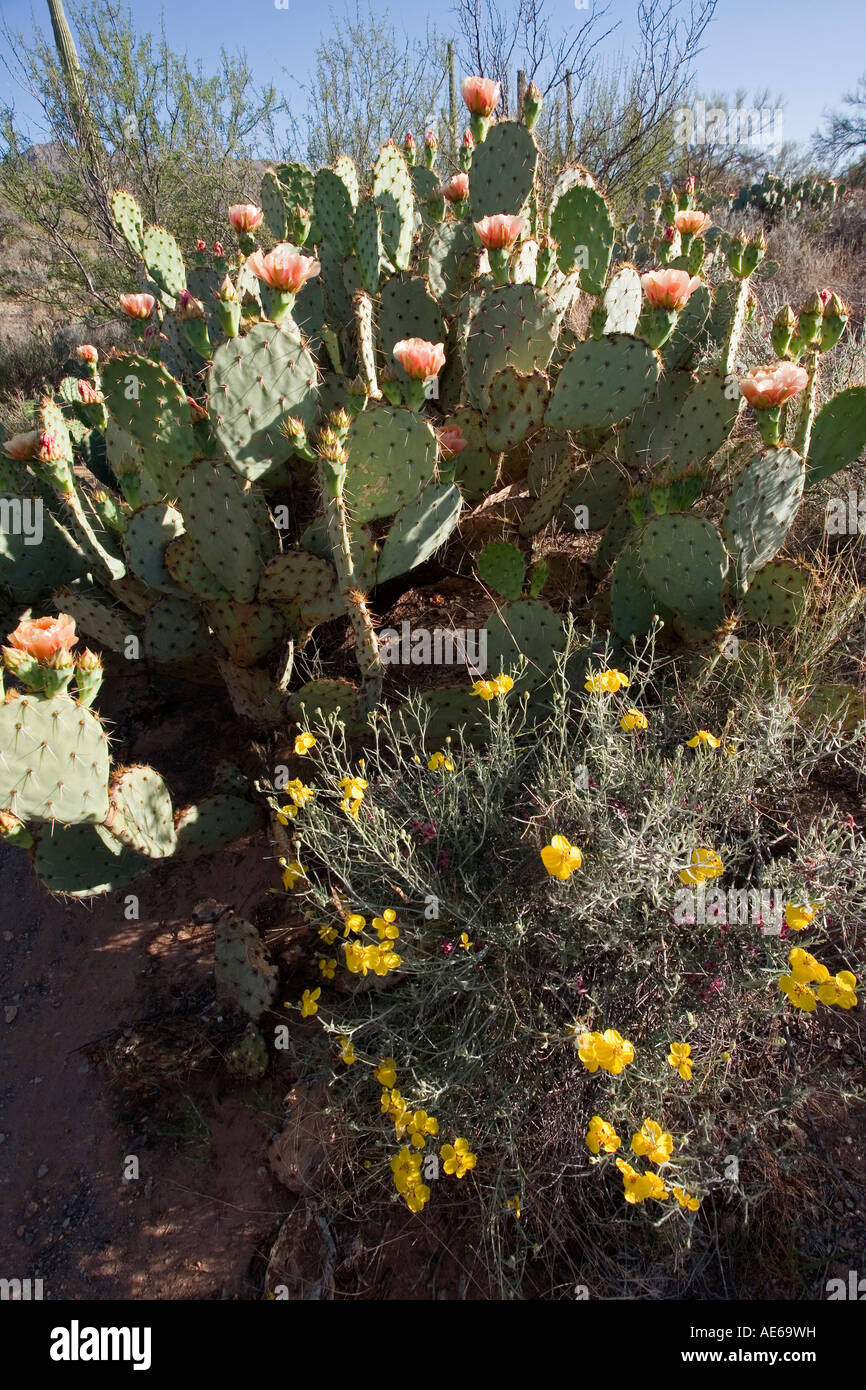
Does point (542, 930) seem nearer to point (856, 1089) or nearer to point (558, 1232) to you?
point (558, 1232)

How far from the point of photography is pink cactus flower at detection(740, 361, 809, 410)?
2174 mm

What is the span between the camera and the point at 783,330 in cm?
246

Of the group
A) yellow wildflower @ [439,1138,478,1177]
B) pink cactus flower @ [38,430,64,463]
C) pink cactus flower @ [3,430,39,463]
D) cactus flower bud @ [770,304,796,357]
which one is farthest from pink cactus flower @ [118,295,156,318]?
yellow wildflower @ [439,1138,478,1177]

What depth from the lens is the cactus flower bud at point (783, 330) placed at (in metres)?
2.43

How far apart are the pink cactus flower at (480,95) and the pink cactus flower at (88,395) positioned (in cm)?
203

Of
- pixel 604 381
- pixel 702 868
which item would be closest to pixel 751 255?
pixel 604 381

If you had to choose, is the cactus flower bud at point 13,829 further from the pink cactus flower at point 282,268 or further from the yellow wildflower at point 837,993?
the yellow wildflower at point 837,993

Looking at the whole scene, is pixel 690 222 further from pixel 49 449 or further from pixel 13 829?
pixel 13 829

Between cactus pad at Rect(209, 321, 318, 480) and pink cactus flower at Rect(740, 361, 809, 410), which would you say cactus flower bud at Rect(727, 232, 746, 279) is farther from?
cactus pad at Rect(209, 321, 318, 480)

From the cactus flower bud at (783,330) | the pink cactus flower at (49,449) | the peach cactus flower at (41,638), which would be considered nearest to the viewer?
the peach cactus flower at (41,638)

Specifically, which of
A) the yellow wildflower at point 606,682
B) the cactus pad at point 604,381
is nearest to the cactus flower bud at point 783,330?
the cactus pad at point 604,381

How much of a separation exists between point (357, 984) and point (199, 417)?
2.25 m

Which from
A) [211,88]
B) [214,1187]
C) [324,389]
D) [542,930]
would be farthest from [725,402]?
[211,88]

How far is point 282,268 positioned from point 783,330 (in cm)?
158
